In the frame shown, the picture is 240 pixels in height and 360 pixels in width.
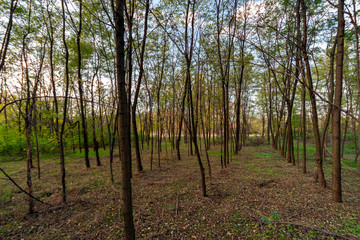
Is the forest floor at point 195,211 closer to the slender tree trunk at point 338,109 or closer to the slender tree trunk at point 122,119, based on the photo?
the slender tree trunk at point 338,109

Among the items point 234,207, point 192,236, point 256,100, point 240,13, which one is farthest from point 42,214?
point 256,100

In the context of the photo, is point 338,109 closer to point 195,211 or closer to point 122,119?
point 195,211

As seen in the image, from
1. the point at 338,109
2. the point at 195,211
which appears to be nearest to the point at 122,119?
the point at 195,211

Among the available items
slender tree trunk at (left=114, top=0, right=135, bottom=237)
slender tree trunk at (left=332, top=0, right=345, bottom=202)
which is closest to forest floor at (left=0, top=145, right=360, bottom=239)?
slender tree trunk at (left=332, top=0, right=345, bottom=202)

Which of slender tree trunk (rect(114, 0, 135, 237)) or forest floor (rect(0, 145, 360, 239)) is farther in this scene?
forest floor (rect(0, 145, 360, 239))

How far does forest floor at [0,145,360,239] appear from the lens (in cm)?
289

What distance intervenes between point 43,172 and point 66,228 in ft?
20.2

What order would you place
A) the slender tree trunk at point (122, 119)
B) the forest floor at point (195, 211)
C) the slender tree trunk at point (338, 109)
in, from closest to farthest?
the slender tree trunk at point (122, 119), the forest floor at point (195, 211), the slender tree trunk at point (338, 109)

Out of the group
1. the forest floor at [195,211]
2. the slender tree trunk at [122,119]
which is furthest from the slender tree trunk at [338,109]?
the slender tree trunk at [122,119]

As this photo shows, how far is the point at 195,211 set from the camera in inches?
141

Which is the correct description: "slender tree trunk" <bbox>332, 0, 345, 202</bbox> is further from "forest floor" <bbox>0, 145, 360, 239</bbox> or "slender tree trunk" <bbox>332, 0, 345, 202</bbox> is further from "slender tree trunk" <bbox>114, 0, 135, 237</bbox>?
"slender tree trunk" <bbox>114, 0, 135, 237</bbox>

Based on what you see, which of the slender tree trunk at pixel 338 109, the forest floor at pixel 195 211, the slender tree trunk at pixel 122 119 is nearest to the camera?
the slender tree trunk at pixel 122 119

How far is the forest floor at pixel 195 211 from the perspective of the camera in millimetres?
2891

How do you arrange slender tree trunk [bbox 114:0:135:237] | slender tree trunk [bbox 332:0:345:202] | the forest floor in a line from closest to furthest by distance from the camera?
1. slender tree trunk [bbox 114:0:135:237]
2. the forest floor
3. slender tree trunk [bbox 332:0:345:202]
